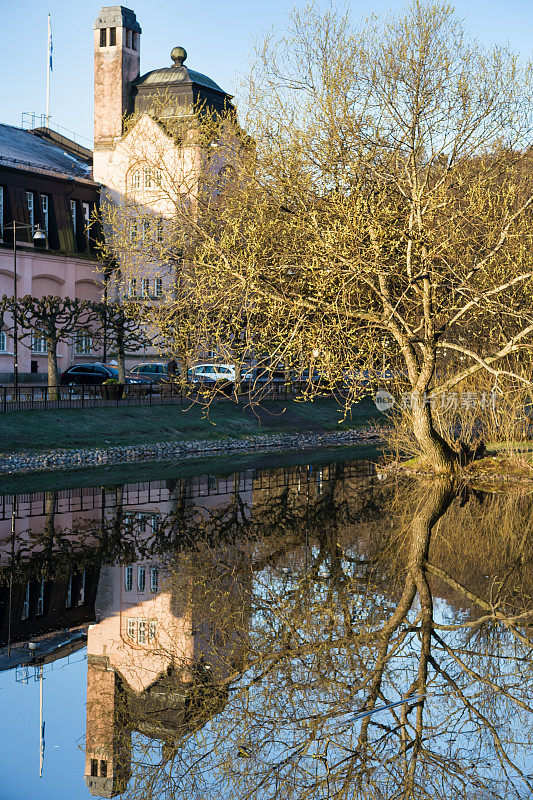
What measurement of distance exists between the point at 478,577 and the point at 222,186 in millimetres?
10607

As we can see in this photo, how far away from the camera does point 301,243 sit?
18.3 m

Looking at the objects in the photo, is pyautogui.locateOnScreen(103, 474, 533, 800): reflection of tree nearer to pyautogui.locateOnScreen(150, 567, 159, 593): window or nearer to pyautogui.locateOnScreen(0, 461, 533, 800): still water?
pyautogui.locateOnScreen(0, 461, 533, 800): still water

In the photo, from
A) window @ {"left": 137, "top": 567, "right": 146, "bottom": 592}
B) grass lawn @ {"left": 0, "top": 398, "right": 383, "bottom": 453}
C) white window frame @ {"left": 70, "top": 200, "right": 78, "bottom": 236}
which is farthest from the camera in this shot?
white window frame @ {"left": 70, "top": 200, "right": 78, "bottom": 236}

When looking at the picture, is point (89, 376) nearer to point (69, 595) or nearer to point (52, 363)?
point (52, 363)

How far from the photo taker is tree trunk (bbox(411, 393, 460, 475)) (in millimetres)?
19016

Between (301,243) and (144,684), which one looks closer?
(144,684)

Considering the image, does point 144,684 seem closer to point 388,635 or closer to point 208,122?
point 388,635

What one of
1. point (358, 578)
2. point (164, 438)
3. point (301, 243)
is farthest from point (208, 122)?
point (164, 438)

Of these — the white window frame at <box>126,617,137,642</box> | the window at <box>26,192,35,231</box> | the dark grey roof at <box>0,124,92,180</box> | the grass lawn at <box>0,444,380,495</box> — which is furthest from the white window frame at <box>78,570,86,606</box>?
the window at <box>26,192,35,231</box>

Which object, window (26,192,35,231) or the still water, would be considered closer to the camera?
the still water

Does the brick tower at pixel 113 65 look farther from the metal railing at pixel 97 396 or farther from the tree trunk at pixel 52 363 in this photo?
the tree trunk at pixel 52 363

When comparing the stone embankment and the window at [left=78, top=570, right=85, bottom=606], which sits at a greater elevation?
the window at [left=78, top=570, right=85, bottom=606]

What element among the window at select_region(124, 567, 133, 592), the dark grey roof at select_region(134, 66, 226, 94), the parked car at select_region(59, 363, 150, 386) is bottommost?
the window at select_region(124, 567, 133, 592)

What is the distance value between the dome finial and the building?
8.34 m
